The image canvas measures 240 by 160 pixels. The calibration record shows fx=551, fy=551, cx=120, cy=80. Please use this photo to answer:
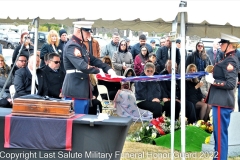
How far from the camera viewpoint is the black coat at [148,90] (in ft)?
33.7

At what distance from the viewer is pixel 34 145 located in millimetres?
6016

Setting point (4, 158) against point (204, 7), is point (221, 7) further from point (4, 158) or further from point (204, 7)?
point (4, 158)

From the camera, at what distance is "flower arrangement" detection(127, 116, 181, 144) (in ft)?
29.3

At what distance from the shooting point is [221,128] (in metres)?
7.07

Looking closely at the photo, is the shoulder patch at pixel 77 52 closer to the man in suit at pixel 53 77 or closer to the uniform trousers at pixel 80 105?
the uniform trousers at pixel 80 105

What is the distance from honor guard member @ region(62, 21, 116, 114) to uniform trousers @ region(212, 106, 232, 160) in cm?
143

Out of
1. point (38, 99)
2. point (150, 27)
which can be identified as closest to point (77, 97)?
point (38, 99)

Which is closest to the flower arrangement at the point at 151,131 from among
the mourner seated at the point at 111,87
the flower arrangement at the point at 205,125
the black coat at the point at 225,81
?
the flower arrangement at the point at 205,125

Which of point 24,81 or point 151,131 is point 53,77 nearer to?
point 24,81

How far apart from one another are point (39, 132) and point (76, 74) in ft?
5.09

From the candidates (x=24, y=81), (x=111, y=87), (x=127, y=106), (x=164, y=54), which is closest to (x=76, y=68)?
(x=24, y=81)

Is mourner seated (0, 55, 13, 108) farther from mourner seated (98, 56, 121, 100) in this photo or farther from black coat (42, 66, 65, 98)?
mourner seated (98, 56, 121, 100)

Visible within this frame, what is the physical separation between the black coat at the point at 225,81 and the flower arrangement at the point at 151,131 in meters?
2.02

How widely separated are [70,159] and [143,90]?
442 centimetres
